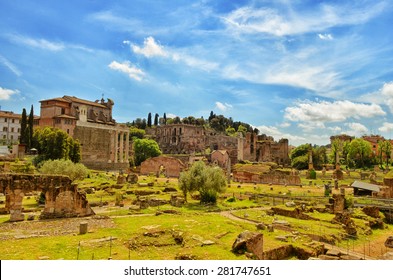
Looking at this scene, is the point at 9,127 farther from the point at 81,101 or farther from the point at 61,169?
the point at 61,169

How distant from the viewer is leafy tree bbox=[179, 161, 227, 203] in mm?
30141

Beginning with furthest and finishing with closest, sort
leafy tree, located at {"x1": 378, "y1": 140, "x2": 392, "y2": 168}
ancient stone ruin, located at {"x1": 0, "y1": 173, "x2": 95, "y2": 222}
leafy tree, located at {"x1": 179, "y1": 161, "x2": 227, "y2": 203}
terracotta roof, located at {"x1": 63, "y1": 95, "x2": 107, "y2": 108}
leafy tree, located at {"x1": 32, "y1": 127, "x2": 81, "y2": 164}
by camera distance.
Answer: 1. leafy tree, located at {"x1": 378, "y1": 140, "x2": 392, "y2": 168}
2. terracotta roof, located at {"x1": 63, "y1": 95, "x2": 107, "y2": 108}
3. leafy tree, located at {"x1": 32, "y1": 127, "x2": 81, "y2": 164}
4. leafy tree, located at {"x1": 179, "y1": 161, "x2": 227, "y2": 203}
5. ancient stone ruin, located at {"x1": 0, "y1": 173, "x2": 95, "y2": 222}

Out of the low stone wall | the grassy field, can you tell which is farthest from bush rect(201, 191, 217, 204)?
the low stone wall

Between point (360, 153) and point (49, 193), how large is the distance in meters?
71.2

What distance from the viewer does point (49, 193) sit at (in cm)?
2053

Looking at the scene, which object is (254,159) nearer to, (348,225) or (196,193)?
(196,193)

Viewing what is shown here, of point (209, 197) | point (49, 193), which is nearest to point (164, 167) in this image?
point (209, 197)

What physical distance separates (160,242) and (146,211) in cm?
1053

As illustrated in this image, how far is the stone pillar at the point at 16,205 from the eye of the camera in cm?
1908

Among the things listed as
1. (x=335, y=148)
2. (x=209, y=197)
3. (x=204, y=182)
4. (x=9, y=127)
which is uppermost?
(x=9, y=127)

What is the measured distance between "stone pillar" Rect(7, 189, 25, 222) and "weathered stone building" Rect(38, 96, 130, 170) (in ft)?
134

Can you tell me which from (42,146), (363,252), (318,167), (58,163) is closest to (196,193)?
(58,163)

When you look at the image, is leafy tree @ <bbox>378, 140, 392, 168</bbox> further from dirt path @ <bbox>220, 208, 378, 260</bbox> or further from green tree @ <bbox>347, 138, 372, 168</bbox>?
dirt path @ <bbox>220, 208, 378, 260</bbox>

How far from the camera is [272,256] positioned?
14203mm
